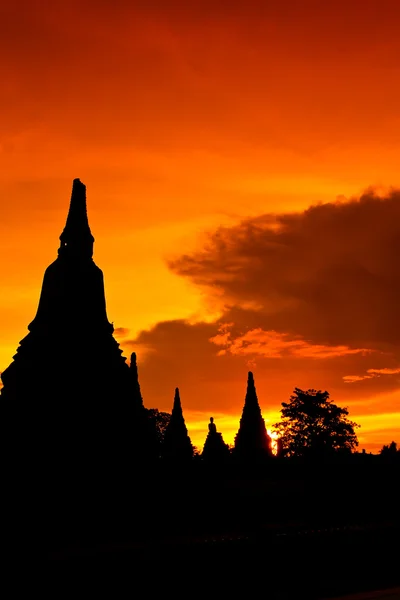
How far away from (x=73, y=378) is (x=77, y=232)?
248 inches

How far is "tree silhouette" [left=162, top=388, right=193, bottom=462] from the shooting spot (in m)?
39.2

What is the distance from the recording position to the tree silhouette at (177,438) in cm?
3922

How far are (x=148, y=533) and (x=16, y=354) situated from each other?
8.29m

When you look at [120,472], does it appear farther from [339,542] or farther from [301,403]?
[301,403]

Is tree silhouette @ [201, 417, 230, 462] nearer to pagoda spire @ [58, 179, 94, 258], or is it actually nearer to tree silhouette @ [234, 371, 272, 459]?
tree silhouette @ [234, 371, 272, 459]

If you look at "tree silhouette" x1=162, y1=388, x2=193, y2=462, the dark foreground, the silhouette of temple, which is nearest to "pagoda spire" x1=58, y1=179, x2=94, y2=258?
the silhouette of temple

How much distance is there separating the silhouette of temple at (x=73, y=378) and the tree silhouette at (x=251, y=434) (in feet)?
64.3

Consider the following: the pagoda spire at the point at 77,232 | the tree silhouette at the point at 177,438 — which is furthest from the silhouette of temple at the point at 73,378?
the tree silhouette at the point at 177,438

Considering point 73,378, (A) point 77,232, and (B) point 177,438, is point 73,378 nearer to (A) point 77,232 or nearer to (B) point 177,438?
(A) point 77,232

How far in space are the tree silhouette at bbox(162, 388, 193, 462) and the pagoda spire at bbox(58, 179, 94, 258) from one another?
1829 cm

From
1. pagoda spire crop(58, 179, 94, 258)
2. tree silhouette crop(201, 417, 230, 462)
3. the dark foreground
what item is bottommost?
the dark foreground

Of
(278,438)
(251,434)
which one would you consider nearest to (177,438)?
(251,434)

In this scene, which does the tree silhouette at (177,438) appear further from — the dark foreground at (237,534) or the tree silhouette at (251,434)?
the dark foreground at (237,534)

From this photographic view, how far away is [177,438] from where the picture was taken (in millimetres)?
40125
